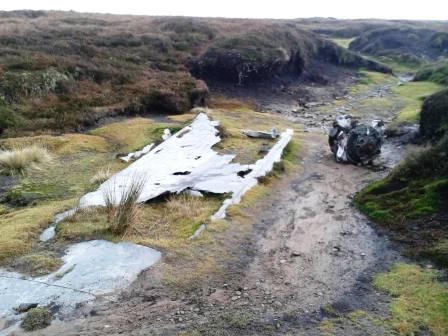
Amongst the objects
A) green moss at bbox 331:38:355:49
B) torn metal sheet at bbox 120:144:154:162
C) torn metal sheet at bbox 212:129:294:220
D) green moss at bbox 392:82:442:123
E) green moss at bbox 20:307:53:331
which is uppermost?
green moss at bbox 331:38:355:49

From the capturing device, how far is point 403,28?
76375mm

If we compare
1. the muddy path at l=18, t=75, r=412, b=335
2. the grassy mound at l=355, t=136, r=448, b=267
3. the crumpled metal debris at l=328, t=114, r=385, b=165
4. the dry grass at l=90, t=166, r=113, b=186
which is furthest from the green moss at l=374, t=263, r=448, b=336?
the crumpled metal debris at l=328, t=114, r=385, b=165

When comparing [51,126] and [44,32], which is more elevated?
[44,32]

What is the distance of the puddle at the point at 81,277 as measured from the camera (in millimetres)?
7387

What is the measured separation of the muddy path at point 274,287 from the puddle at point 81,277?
0.28 meters

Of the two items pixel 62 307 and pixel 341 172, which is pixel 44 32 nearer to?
pixel 341 172

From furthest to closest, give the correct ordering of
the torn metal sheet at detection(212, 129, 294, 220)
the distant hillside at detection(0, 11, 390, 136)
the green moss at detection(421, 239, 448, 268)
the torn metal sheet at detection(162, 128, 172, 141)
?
the distant hillside at detection(0, 11, 390, 136) → the torn metal sheet at detection(162, 128, 172, 141) → the torn metal sheet at detection(212, 129, 294, 220) → the green moss at detection(421, 239, 448, 268)

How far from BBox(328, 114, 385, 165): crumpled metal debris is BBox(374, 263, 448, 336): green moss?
854 centimetres

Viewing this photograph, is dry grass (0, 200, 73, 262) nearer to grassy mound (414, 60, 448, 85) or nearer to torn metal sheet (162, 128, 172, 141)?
torn metal sheet (162, 128, 172, 141)

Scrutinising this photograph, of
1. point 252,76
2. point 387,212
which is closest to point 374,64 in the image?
point 252,76

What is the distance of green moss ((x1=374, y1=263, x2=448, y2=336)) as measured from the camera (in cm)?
719

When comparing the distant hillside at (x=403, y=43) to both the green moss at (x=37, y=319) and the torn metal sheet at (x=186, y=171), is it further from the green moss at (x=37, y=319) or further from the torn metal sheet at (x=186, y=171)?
the green moss at (x=37, y=319)

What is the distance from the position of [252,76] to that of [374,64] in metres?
22.6

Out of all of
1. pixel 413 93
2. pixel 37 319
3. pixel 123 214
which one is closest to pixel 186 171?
pixel 123 214
